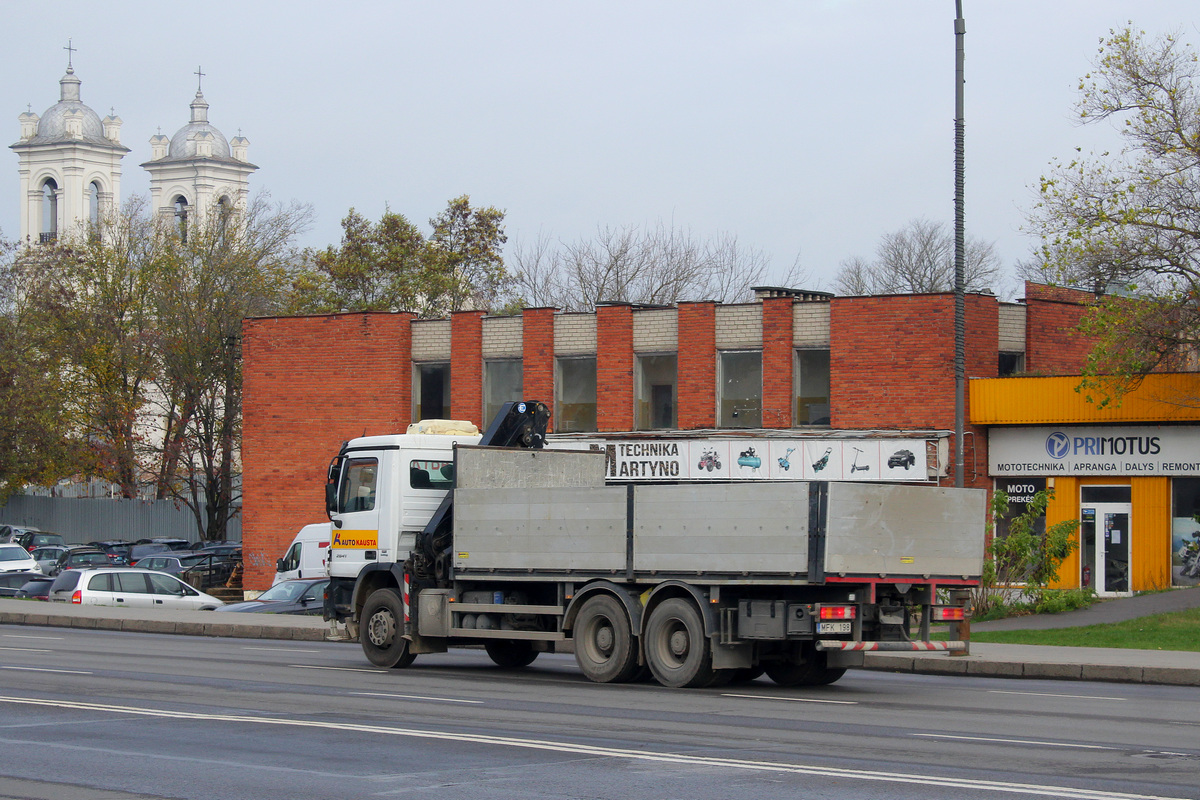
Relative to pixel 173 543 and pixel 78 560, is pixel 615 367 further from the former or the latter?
pixel 173 543

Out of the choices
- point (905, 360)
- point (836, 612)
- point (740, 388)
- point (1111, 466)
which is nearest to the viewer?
point (836, 612)

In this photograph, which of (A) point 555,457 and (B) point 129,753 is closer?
(B) point 129,753

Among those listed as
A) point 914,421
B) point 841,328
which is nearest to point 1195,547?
point 914,421

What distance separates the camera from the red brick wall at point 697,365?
33.8 meters

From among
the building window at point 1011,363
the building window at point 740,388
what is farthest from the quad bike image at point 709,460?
the building window at point 1011,363

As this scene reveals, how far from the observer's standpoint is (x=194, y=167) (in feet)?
358

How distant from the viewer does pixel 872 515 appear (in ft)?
46.2

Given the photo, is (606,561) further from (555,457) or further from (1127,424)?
(1127,424)

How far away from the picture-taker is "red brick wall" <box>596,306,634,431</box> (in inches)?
1368

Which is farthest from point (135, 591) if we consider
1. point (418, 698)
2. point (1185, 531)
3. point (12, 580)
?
point (1185, 531)

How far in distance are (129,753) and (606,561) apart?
6629mm

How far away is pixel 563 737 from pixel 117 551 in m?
41.6

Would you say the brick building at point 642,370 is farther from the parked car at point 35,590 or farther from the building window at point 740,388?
the parked car at point 35,590

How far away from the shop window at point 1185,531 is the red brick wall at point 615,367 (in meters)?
12.5
